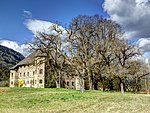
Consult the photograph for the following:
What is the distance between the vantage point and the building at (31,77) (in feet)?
254

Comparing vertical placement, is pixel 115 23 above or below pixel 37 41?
above

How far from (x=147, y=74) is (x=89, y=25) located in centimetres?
1614

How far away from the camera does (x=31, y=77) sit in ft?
271

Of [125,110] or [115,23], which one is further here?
[115,23]

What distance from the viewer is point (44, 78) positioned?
76.4 metres

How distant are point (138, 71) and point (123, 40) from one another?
708 centimetres

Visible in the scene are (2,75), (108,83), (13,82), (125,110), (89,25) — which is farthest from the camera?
(2,75)

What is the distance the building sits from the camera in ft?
254

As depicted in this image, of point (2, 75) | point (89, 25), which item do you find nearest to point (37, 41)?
point (89, 25)

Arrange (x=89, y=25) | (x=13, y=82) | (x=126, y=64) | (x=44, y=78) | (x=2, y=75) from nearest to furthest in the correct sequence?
(x=89, y=25) < (x=126, y=64) < (x=44, y=78) < (x=13, y=82) < (x=2, y=75)

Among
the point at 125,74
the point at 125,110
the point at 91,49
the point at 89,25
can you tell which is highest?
the point at 89,25

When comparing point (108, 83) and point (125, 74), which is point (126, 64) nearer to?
point (125, 74)

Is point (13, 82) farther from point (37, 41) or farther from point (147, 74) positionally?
point (147, 74)

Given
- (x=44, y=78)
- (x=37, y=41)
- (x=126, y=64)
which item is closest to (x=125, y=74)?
(x=126, y=64)
